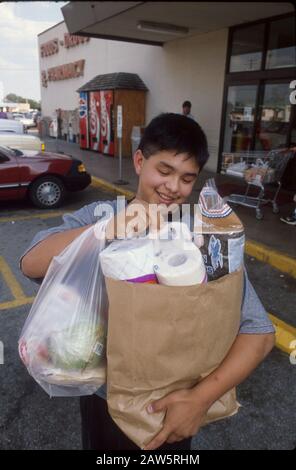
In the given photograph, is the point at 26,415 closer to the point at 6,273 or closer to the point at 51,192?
the point at 6,273

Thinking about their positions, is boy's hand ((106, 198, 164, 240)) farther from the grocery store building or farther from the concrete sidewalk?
the grocery store building

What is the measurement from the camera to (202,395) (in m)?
0.96

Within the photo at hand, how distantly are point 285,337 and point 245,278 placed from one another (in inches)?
87.3

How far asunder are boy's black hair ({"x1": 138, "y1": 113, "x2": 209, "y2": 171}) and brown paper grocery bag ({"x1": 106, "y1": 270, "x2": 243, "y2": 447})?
428 millimetres

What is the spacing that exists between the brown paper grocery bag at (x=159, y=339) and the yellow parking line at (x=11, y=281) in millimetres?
3040

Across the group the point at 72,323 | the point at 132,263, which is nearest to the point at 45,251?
the point at 72,323

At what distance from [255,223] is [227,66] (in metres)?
4.83

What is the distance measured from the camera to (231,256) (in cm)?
93

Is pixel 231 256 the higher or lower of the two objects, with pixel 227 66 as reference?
lower

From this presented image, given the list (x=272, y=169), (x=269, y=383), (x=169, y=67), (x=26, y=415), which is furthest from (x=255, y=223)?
(x=169, y=67)

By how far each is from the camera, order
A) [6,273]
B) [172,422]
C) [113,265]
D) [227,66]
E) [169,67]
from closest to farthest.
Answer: [113,265] → [172,422] → [6,273] → [227,66] → [169,67]

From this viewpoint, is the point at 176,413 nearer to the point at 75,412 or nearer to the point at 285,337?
the point at 75,412

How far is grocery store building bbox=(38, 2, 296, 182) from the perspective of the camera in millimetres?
7441

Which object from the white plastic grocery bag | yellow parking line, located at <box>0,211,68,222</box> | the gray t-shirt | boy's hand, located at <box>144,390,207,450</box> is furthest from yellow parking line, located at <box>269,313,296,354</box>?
yellow parking line, located at <box>0,211,68,222</box>
